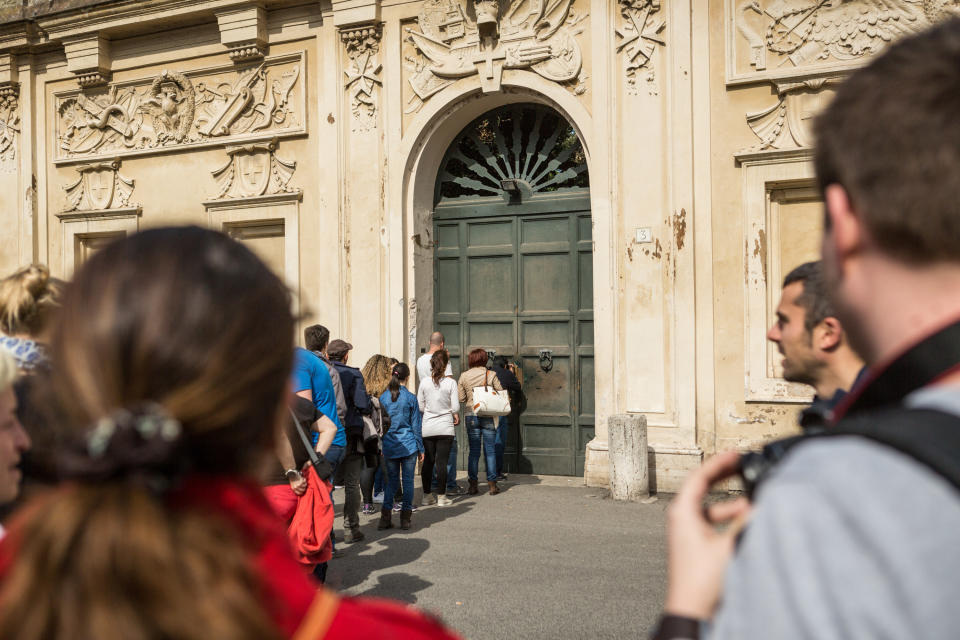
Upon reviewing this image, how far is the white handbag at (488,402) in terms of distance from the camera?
974 cm

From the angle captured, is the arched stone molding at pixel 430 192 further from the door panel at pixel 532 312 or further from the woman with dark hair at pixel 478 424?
the woman with dark hair at pixel 478 424

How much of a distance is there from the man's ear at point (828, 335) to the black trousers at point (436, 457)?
21.5 ft

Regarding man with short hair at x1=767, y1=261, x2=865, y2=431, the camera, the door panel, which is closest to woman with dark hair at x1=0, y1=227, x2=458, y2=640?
the camera

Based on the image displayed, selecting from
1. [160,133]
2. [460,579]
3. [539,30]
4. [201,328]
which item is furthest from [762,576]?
[160,133]

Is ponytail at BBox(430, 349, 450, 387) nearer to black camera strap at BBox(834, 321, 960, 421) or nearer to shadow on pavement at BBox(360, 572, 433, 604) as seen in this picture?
shadow on pavement at BBox(360, 572, 433, 604)

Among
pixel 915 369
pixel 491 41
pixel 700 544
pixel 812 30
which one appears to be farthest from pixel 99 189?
pixel 915 369

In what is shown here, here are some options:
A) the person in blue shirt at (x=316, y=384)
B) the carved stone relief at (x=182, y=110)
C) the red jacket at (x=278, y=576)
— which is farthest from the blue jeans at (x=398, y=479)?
the red jacket at (x=278, y=576)

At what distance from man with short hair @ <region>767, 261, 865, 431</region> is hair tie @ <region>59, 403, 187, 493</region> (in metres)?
2.29

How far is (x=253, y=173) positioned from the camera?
11906mm

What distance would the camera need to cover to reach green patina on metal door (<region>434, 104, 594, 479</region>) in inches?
426

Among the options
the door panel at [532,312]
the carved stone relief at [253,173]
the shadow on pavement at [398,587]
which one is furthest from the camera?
the carved stone relief at [253,173]

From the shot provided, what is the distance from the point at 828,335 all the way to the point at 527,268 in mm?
8296

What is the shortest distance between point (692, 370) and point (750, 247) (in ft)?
4.72

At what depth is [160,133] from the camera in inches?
492
